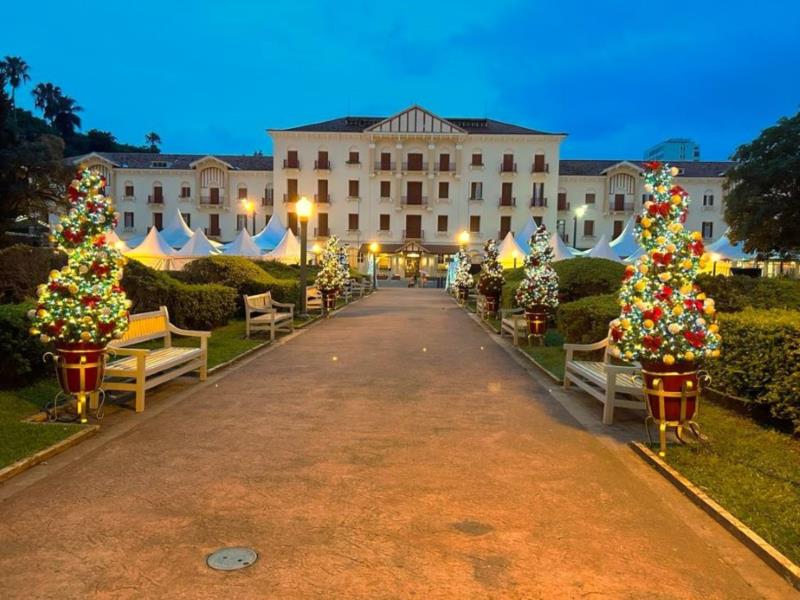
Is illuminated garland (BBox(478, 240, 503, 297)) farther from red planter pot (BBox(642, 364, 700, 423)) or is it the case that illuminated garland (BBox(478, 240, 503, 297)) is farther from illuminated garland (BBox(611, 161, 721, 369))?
red planter pot (BBox(642, 364, 700, 423))

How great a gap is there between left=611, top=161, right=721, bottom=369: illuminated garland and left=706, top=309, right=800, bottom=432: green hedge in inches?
38.5

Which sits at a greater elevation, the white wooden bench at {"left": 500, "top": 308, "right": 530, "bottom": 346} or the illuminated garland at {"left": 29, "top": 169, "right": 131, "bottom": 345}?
the illuminated garland at {"left": 29, "top": 169, "right": 131, "bottom": 345}

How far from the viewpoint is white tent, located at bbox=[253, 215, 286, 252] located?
3419cm

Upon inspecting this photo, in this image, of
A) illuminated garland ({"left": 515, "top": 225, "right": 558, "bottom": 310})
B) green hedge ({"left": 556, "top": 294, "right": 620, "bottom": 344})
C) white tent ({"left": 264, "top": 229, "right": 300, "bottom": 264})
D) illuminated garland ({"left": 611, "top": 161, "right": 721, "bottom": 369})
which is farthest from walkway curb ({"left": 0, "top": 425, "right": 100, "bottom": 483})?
white tent ({"left": 264, "top": 229, "right": 300, "bottom": 264})

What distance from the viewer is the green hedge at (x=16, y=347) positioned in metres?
7.10

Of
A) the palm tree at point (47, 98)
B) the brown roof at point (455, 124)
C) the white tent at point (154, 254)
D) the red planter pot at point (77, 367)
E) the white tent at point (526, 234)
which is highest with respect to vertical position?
the palm tree at point (47, 98)

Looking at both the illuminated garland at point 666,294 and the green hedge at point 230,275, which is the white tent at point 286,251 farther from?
the illuminated garland at point 666,294

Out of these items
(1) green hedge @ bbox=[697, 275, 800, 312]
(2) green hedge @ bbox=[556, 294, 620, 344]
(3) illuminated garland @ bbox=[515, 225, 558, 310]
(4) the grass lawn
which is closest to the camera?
(4) the grass lawn

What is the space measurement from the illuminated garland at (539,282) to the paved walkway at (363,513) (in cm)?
571

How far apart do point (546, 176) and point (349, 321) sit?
40803 mm

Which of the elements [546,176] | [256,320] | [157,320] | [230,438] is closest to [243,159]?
[546,176]

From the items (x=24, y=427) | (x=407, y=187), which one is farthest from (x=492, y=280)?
(x=407, y=187)

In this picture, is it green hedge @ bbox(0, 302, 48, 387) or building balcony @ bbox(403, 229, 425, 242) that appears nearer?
green hedge @ bbox(0, 302, 48, 387)

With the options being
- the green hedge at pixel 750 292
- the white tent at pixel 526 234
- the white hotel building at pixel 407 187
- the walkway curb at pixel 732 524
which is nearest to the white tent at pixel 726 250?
the white tent at pixel 526 234
